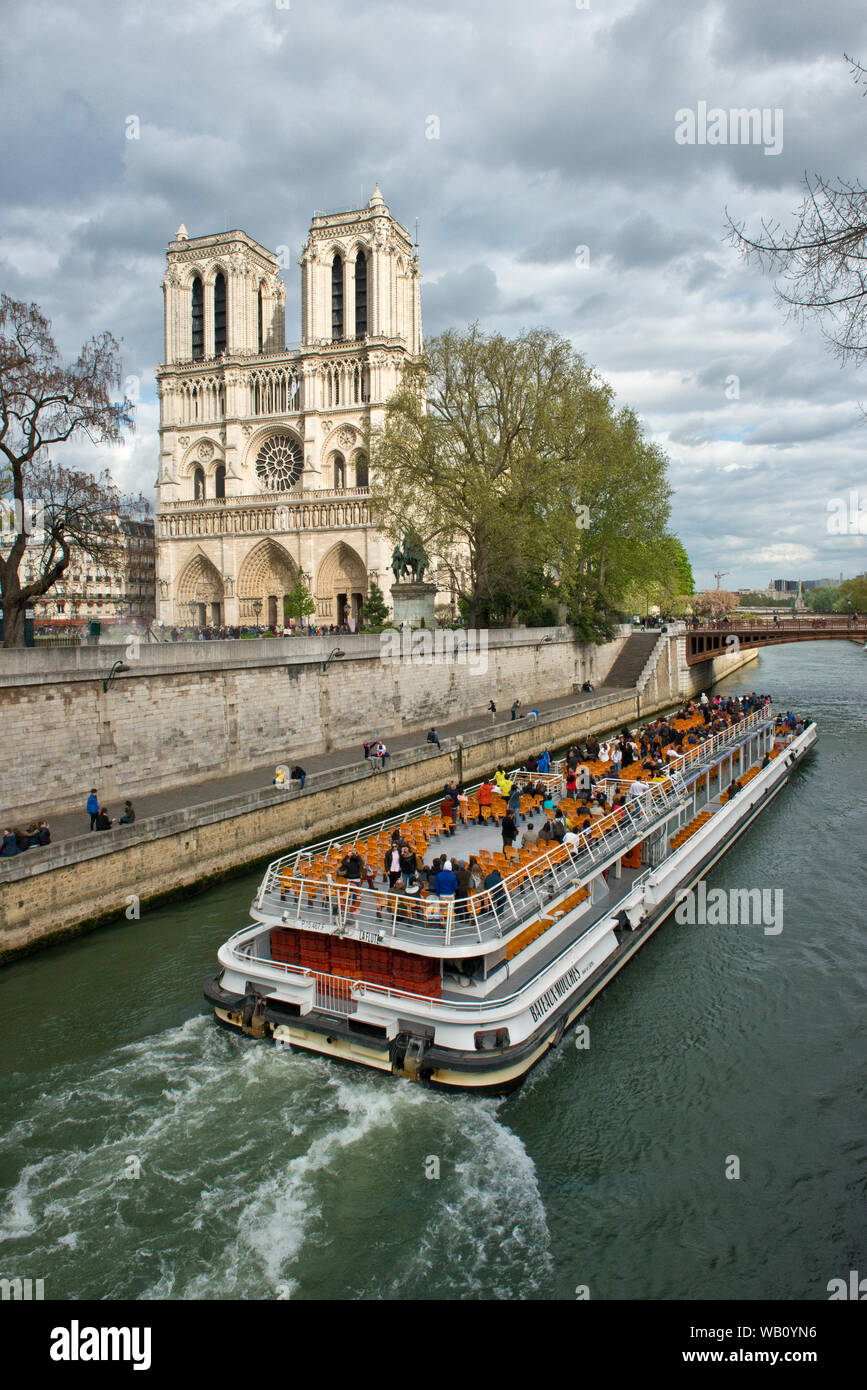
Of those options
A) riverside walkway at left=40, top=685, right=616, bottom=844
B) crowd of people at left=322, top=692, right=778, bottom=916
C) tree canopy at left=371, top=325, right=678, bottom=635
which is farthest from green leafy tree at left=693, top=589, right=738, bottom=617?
crowd of people at left=322, top=692, right=778, bottom=916

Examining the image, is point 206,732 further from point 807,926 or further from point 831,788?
point 831,788

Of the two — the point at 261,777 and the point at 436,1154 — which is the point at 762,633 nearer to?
the point at 261,777

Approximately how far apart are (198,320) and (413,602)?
44.9 m

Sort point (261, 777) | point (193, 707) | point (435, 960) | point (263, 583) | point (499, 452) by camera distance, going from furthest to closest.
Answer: point (263, 583) < point (499, 452) < point (261, 777) < point (193, 707) < point (435, 960)

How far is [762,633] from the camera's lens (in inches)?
1582

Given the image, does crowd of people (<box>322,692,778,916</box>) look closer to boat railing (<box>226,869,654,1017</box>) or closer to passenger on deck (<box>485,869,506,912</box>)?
passenger on deck (<box>485,869,506,912</box>)

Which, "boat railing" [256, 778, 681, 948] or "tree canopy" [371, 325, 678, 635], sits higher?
"tree canopy" [371, 325, 678, 635]

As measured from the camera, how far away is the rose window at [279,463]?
59281mm

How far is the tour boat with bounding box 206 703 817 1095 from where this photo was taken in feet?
28.7

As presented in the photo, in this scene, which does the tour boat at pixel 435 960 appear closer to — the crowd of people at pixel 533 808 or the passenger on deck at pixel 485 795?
the crowd of people at pixel 533 808

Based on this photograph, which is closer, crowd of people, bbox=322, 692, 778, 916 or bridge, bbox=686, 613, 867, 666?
crowd of people, bbox=322, 692, 778, 916

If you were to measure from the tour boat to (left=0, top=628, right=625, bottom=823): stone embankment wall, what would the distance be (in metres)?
6.63

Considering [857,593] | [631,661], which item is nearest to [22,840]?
[631,661]

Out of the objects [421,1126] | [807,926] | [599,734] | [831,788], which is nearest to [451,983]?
[421,1126]
